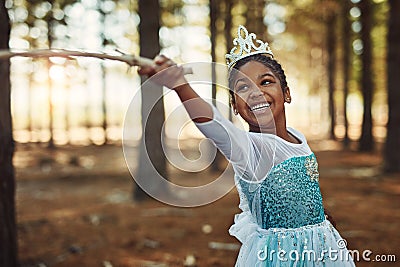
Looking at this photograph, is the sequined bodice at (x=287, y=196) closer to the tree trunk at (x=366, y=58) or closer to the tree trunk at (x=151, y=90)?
the tree trunk at (x=151, y=90)

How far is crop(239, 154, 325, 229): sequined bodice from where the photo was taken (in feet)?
7.29

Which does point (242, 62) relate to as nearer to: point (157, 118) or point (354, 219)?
point (354, 219)

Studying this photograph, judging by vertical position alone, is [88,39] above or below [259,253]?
above

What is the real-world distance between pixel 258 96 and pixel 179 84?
0.43 metres

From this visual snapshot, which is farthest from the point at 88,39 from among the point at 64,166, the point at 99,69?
the point at 64,166

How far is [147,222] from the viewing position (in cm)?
853

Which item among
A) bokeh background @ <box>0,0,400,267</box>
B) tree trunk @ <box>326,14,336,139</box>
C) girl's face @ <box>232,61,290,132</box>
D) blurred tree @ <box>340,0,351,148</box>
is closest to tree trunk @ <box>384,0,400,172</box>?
bokeh background @ <box>0,0,400,267</box>

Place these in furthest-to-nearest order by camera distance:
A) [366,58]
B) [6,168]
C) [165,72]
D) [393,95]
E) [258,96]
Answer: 1. [366,58]
2. [393,95]
3. [6,168]
4. [258,96]
5. [165,72]

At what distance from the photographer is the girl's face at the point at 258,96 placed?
216 centimetres

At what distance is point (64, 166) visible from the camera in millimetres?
18719

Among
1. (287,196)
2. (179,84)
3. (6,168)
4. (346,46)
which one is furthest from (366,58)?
(179,84)

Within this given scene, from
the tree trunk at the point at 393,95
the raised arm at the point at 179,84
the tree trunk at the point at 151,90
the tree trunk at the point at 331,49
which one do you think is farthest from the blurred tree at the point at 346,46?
the raised arm at the point at 179,84

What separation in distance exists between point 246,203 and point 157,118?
810 cm

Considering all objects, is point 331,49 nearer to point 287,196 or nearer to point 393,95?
point 393,95
